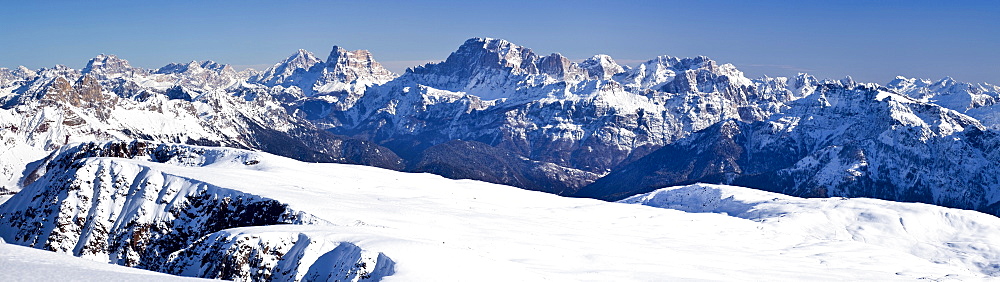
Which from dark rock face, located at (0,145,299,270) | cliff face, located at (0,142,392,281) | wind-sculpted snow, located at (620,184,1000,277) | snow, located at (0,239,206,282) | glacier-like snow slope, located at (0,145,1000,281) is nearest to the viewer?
snow, located at (0,239,206,282)

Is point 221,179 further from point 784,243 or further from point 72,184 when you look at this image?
point 784,243

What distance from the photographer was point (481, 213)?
98.6 metres

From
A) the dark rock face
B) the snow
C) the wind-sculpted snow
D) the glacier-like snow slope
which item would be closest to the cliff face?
the dark rock face

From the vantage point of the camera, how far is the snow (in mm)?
34125

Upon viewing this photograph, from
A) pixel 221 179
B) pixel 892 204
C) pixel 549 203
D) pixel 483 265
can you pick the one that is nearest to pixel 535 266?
pixel 483 265

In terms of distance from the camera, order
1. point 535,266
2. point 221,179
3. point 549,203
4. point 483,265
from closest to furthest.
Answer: point 483,265, point 535,266, point 221,179, point 549,203

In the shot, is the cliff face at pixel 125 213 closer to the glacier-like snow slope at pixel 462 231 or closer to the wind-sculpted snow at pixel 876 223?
the glacier-like snow slope at pixel 462 231

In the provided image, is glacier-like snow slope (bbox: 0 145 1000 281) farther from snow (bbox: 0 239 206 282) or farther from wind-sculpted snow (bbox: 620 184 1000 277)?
snow (bbox: 0 239 206 282)

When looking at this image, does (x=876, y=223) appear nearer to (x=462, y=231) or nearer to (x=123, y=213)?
(x=462, y=231)

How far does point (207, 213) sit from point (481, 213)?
118 ft

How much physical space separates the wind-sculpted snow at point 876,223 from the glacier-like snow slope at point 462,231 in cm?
48

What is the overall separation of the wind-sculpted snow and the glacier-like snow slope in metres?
0.48

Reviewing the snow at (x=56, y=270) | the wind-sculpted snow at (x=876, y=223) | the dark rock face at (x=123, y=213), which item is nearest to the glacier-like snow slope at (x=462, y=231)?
the dark rock face at (x=123, y=213)

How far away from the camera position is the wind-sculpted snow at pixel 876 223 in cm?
12718
